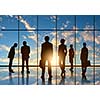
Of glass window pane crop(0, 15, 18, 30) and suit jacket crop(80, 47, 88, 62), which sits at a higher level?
glass window pane crop(0, 15, 18, 30)

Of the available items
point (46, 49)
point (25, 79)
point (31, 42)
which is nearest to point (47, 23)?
point (31, 42)

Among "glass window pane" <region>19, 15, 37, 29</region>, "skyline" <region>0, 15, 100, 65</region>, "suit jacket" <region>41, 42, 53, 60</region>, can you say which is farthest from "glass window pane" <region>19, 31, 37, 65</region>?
"suit jacket" <region>41, 42, 53, 60</region>

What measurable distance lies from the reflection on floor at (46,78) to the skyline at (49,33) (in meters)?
0.36

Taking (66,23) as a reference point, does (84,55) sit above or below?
below

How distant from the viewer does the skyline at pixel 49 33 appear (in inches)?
722

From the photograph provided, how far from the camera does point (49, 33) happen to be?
18.5m

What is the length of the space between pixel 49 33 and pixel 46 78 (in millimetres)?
1743

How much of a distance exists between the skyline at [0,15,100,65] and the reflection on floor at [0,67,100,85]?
0.36m

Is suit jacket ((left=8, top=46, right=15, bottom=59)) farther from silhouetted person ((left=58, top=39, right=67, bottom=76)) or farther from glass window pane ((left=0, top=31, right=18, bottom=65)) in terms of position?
silhouetted person ((left=58, top=39, right=67, bottom=76))

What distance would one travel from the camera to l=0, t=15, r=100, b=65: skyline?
18.3 metres

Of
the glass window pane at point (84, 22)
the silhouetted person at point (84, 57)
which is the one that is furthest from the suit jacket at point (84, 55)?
the glass window pane at point (84, 22)

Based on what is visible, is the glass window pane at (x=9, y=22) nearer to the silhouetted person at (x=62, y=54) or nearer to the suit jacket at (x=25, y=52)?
the suit jacket at (x=25, y=52)

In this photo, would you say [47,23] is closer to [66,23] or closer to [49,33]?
[49,33]
